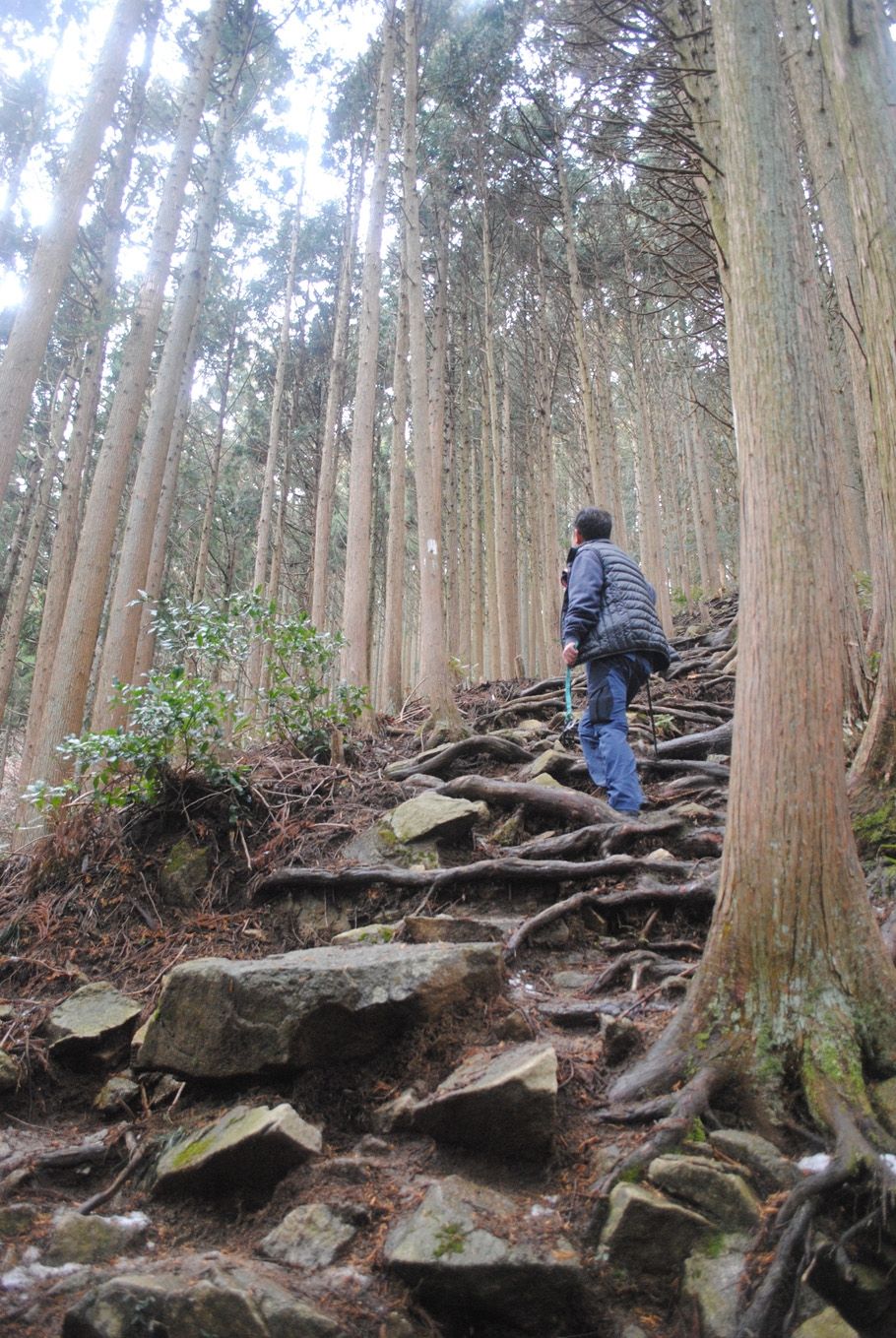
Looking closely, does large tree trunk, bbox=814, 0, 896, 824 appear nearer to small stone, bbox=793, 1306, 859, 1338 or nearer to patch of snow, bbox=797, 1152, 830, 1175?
patch of snow, bbox=797, 1152, 830, 1175

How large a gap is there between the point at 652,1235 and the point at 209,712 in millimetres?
3944

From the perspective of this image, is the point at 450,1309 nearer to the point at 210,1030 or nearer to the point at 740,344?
the point at 210,1030

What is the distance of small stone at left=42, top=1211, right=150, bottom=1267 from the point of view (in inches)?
85.7

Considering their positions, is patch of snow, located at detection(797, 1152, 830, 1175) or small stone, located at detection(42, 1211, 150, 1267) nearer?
patch of snow, located at detection(797, 1152, 830, 1175)

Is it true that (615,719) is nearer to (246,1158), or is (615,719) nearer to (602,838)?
(602,838)

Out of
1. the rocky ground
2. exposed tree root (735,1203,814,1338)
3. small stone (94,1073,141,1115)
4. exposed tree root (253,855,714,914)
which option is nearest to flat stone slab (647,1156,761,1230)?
the rocky ground

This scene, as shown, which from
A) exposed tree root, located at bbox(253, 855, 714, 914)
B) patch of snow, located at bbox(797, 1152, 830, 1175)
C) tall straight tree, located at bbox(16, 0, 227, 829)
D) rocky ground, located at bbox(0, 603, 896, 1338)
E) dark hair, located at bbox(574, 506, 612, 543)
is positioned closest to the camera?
rocky ground, located at bbox(0, 603, 896, 1338)

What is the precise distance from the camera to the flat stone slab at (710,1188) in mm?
2010

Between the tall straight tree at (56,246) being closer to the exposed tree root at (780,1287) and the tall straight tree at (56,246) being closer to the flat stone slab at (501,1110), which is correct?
the flat stone slab at (501,1110)

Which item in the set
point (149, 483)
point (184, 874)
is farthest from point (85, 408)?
point (184, 874)

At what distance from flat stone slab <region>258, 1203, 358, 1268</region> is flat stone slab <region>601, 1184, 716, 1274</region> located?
2.50 ft

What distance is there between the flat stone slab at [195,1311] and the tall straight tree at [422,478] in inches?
→ 223

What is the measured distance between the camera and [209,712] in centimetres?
502

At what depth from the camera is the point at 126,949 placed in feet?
13.9
